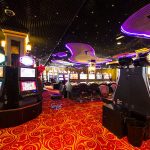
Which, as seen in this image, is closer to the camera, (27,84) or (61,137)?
(61,137)

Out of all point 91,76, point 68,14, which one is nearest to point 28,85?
point 68,14

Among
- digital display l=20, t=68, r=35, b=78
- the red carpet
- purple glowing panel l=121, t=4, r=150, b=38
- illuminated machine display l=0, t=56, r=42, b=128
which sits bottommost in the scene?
the red carpet

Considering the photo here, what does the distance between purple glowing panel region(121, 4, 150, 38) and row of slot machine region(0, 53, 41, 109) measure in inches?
155

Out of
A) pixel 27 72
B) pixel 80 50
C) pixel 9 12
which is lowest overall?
pixel 27 72

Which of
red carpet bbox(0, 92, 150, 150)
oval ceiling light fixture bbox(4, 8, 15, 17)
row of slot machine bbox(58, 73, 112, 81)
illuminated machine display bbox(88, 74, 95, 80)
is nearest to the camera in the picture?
red carpet bbox(0, 92, 150, 150)

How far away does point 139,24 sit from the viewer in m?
5.18

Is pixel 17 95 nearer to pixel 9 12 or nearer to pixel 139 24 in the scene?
pixel 9 12

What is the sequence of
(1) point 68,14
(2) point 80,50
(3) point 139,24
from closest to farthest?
(1) point 68,14
(3) point 139,24
(2) point 80,50

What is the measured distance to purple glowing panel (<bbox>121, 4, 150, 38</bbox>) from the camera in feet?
13.5

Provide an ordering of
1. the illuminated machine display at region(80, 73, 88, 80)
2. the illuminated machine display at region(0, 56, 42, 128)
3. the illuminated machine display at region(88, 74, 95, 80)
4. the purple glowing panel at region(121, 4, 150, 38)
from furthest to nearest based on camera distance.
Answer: the illuminated machine display at region(88, 74, 95, 80) → the illuminated machine display at region(80, 73, 88, 80) → the purple glowing panel at region(121, 4, 150, 38) → the illuminated machine display at region(0, 56, 42, 128)

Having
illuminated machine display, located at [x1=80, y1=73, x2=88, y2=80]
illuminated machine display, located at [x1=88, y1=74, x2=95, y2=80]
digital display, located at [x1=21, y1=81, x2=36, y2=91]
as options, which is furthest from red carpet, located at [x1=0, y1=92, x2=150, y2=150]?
illuminated machine display, located at [x1=88, y1=74, x2=95, y2=80]

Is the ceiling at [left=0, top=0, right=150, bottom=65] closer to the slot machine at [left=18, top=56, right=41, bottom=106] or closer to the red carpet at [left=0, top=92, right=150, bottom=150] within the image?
the slot machine at [left=18, top=56, right=41, bottom=106]

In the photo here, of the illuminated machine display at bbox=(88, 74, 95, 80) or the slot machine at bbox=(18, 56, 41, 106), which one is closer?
the slot machine at bbox=(18, 56, 41, 106)

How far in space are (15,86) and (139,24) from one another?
5.22 m
